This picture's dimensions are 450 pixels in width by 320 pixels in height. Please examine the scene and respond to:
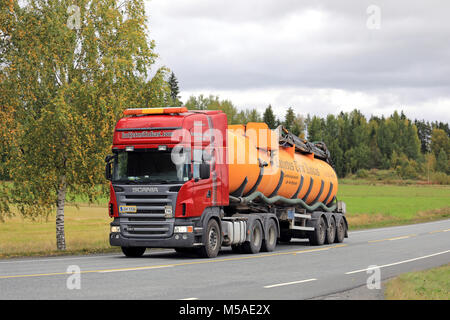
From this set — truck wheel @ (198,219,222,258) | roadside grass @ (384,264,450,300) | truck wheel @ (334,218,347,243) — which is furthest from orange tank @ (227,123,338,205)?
roadside grass @ (384,264,450,300)

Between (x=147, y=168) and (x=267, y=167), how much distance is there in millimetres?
5851

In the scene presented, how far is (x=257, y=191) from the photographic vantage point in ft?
73.6

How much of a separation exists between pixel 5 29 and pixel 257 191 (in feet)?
36.7

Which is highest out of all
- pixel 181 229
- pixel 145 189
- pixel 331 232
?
pixel 145 189

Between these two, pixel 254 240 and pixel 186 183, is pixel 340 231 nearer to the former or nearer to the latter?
pixel 254 240

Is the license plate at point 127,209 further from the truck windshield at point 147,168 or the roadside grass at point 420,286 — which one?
the roadside grass at point 420,286

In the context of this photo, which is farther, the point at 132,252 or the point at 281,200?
the point at 281,200

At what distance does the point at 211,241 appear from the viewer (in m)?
19.0

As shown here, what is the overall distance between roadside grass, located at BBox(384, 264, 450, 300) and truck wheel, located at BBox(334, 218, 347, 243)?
542 inches

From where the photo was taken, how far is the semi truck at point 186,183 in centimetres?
1784

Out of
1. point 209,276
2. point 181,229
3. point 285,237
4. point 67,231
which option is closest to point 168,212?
point 181,229

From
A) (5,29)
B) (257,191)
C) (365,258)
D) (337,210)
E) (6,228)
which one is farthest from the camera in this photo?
(6,228)
